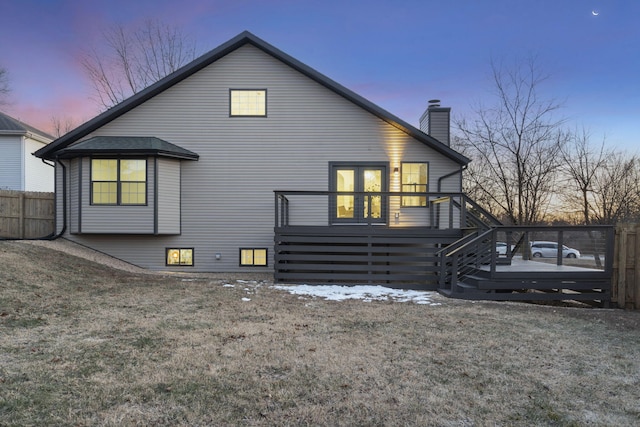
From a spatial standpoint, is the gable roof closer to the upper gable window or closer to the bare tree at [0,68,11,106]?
the upper gable window

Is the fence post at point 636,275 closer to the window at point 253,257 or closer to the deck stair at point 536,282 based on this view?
the deck stair at point 536,282

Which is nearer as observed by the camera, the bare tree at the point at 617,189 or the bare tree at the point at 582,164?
the bare tree at the point at 582,164

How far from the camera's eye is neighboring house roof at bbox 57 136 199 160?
10.8 metres

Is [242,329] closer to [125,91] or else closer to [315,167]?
[315,167]

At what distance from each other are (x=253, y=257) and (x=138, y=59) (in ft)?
58.4

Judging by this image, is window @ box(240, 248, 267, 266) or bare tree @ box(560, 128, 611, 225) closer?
window @ box(240, 248, 267, 266)

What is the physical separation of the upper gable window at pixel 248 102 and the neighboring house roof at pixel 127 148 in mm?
1979

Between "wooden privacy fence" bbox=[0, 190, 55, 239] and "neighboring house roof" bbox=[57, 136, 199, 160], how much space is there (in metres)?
2.61

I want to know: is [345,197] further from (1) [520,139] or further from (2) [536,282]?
(1) [520,139]

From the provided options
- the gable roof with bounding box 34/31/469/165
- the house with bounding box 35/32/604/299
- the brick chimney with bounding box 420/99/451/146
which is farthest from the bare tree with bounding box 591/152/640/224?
the gable roof with bounding box 34/31/469/165

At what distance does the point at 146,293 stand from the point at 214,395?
17.2 feet

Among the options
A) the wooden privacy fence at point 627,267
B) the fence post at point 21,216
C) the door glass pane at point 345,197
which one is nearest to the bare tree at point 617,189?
the wooden privacy fence at point 627,267

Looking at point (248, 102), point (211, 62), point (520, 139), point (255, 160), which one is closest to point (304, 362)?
point (255, 160)

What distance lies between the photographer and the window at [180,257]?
1202cm
